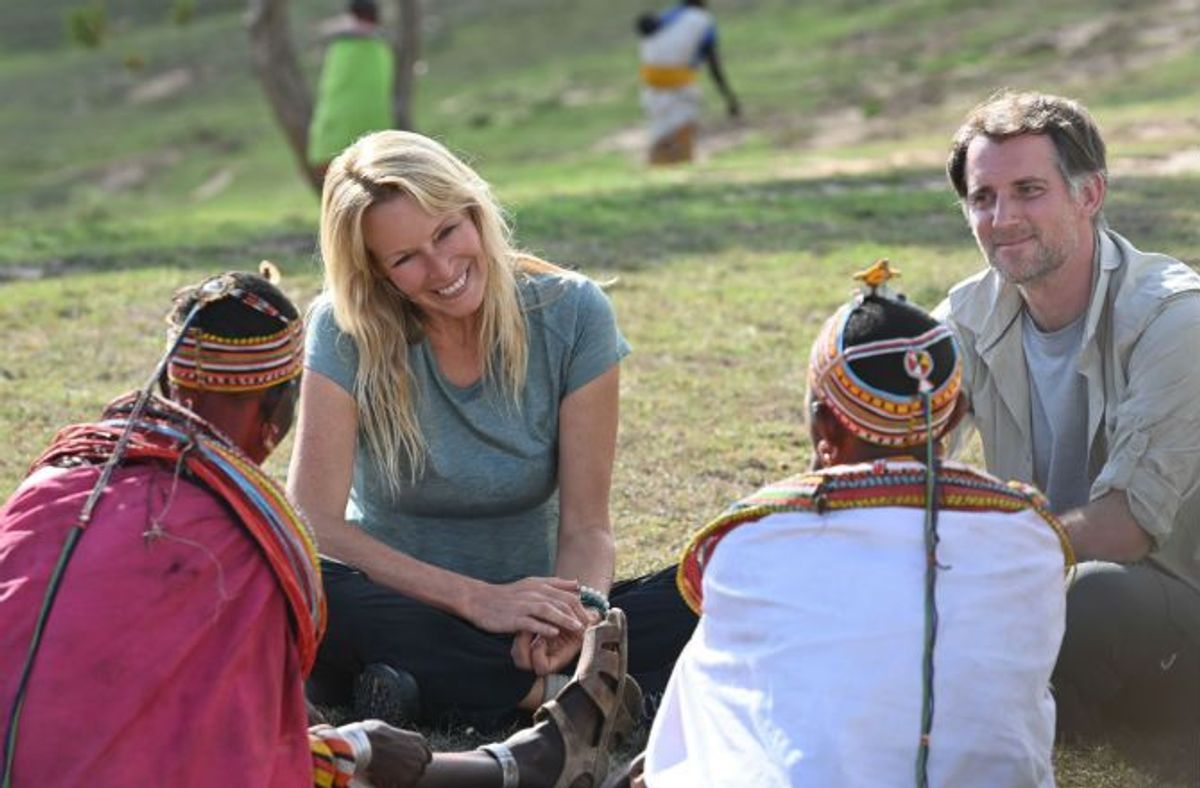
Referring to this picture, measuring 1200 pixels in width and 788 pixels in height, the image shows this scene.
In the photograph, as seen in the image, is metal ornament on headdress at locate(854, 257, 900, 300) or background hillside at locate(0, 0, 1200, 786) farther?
background hillside at locate(0, 0, 1200, 786)

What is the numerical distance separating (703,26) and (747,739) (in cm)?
1476

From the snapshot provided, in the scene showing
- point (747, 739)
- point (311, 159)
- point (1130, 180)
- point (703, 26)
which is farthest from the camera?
point (703, 26)

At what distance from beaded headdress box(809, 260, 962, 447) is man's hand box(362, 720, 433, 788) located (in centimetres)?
105

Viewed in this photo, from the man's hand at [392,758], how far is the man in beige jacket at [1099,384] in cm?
148

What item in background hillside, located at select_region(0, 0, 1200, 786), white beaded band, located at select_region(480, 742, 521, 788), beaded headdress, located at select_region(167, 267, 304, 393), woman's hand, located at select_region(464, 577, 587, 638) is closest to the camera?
beaded headdress, located at select_region(167, 267, 304, 393)

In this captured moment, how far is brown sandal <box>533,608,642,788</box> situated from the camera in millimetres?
4133

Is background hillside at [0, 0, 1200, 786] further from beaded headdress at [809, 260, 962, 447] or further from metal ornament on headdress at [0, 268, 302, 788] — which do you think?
metal ornament on headdress at [0, 268, 302, 788]

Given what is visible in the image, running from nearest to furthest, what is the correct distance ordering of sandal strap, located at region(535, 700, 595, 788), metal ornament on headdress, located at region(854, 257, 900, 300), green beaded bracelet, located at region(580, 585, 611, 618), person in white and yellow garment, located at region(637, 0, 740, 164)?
metal ornament on headdress, located at region(854, 257, 900, 300) < sandal strap, located at region(535, 700, 595, 788) < green beaded bracelet, located at region(580, 585, 611, 618) < person in white and yellow garment, located at region(637, 0, 740, 164)

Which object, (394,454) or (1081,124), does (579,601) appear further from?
(1081,124)

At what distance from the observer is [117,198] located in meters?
22.0

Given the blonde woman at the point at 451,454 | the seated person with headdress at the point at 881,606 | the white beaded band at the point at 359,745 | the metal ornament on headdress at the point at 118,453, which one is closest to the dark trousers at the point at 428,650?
the blonde woman at the point at 451,454

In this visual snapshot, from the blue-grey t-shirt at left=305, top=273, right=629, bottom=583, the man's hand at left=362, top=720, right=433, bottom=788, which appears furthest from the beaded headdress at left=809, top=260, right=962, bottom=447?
the blue-grey t-shirt at left=305, top=273, right=629, bottom=583

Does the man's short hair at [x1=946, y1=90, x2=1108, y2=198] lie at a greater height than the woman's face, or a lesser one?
greater

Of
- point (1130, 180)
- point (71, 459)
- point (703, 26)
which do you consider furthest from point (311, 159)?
point (71, 459)
